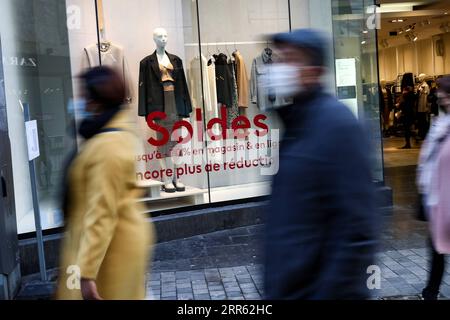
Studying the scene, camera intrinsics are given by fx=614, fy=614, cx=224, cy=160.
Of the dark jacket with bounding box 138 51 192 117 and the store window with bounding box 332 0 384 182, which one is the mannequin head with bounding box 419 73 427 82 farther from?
the dark jacket with bounding box 138 51 192 117

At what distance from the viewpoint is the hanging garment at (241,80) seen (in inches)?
355

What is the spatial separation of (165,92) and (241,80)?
1425mm

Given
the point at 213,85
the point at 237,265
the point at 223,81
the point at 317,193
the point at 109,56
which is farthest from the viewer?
the point at 223,81

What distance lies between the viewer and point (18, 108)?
684cm

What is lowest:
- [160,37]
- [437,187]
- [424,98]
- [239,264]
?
[239,264]

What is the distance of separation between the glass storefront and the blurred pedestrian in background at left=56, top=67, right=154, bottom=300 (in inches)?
155

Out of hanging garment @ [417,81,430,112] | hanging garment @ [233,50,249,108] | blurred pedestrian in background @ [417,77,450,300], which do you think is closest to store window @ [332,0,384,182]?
hanging garment @ [233,50,249,108]

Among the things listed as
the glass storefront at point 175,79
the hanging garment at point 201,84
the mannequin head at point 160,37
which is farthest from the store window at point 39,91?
the hanging garment at point 201,84

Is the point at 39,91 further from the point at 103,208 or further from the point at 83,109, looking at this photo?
the point at 103,208

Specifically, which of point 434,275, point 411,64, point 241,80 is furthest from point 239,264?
point 411,64

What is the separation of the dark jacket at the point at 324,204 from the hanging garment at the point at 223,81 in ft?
22.0

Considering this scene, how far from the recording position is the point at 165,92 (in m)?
8.12

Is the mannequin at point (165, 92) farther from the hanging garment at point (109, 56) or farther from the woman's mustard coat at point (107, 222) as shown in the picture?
the woman's mustard coat at point (107, 222)
